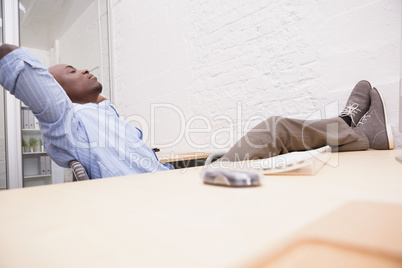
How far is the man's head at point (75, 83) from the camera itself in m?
1.19

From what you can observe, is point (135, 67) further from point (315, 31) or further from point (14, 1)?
point (315, 31)

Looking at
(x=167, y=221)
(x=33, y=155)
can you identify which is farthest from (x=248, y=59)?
(x=33, y=155)

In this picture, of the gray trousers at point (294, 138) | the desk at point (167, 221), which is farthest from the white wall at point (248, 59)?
the desk at point (167, 221)

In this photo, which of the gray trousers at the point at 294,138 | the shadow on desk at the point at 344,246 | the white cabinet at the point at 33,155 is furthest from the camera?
the white cabinet at the point at 33,155

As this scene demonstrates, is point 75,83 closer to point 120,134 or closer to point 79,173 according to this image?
point 120,134

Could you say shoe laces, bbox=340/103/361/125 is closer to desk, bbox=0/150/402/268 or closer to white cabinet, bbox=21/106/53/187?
desk, bbox=0/150/402/268

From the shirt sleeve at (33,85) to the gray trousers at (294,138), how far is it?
634mm

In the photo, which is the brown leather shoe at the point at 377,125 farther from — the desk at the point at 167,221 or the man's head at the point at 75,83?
the man's head at the point at 75,83

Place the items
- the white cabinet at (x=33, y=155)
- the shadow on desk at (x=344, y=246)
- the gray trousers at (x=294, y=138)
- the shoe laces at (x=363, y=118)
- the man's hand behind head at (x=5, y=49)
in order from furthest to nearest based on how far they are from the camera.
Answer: the white cabinet at (x=33, y=155) → the shoe laces at (x=363, y=118) → the gray trousers at (x=294, y=138) → the man's hand behind head at (x=5, y=49) → the shadow on desk at (x=344, y=246)

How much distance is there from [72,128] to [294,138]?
0.86m

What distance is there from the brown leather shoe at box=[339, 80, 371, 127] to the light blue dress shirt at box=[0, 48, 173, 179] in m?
0.91

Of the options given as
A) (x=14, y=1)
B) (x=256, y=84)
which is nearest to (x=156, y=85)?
(x=256, y=84)

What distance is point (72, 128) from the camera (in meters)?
0.96

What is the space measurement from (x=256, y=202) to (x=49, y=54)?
3341 mm
